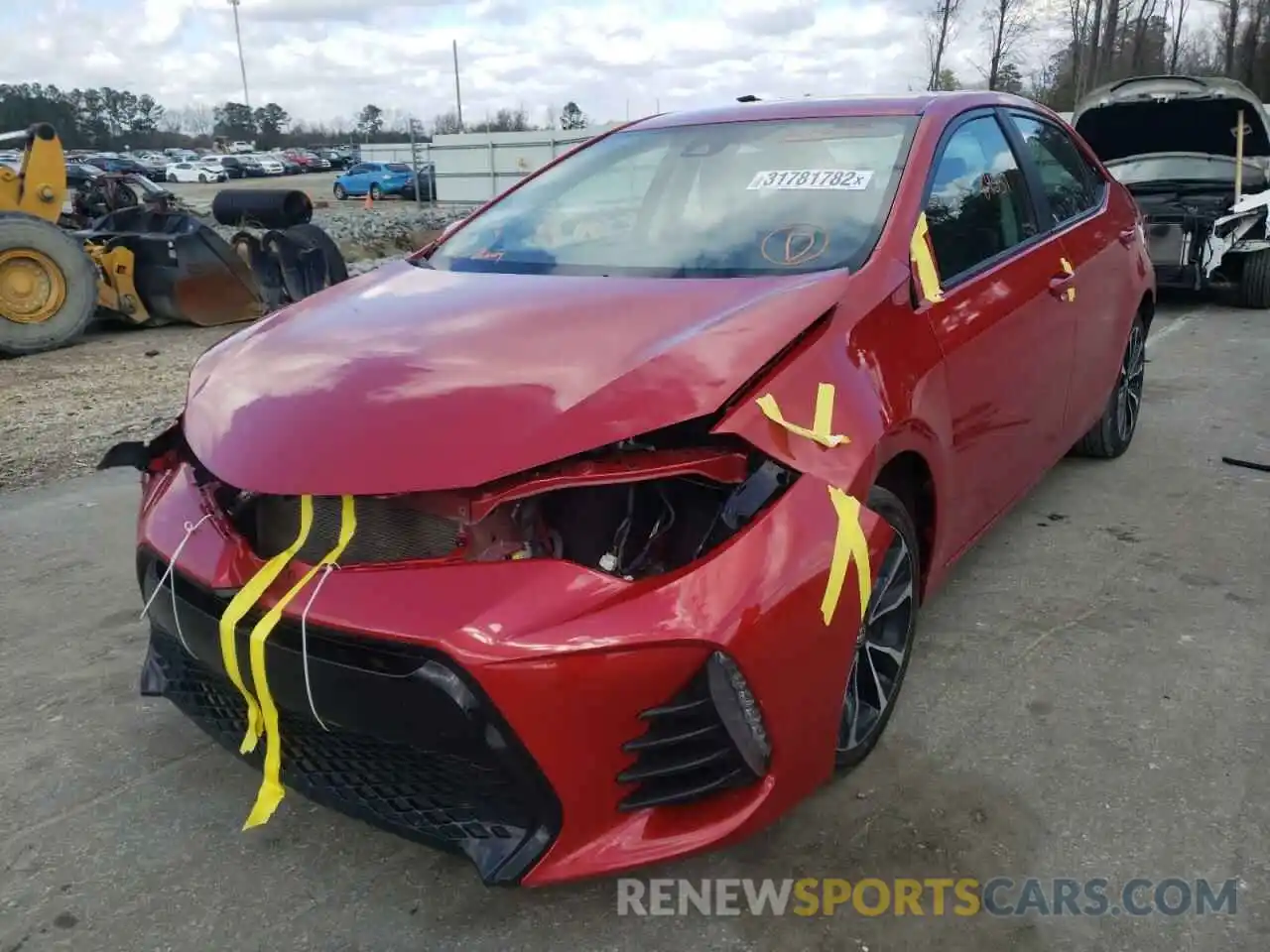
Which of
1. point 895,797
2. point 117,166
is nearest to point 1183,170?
point 895,797

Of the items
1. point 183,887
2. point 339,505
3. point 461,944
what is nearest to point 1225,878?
point 461,944

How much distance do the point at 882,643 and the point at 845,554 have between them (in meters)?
0.52

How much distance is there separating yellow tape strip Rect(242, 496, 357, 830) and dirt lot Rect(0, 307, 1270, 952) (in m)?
0.24

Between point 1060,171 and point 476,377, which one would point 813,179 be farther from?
point 1060,171

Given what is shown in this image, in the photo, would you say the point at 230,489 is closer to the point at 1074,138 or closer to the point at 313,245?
the point at 1074,138

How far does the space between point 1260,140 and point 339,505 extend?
9.82m

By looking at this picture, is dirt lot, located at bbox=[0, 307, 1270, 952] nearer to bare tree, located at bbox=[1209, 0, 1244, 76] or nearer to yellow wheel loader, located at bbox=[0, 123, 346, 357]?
yellow wheel loader, located at bbox=[0, 123, 346, 357]

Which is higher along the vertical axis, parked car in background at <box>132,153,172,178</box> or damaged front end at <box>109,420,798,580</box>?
parked car in background at <box>132,153,172,178</box>

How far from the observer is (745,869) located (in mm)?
2252

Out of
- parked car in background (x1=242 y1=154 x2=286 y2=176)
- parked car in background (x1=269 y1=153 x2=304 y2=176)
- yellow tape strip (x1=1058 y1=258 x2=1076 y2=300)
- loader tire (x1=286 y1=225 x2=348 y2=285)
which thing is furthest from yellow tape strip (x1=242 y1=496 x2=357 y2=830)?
parked car in background (x1=269 y1=153 x2=304 y2=176)

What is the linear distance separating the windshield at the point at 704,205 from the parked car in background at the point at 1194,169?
20.9 ft

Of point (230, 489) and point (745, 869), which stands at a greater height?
point (230, 489)

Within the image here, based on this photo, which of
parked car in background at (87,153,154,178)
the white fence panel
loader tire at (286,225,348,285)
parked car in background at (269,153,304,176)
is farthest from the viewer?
parked car in background at (269,153,304,176)

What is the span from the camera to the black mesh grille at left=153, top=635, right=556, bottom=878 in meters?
1.93
